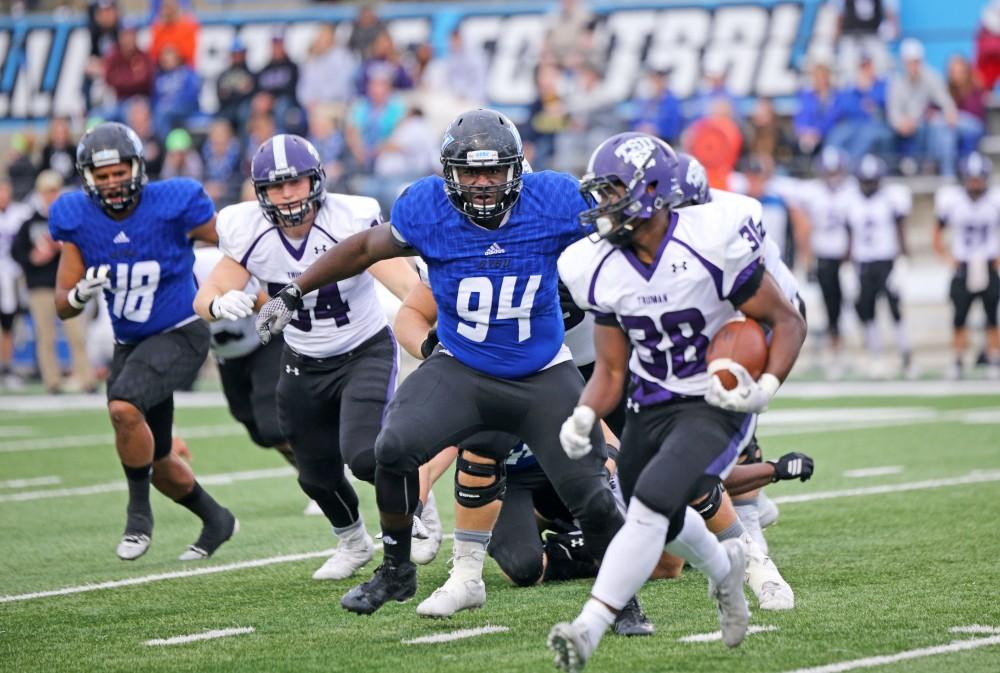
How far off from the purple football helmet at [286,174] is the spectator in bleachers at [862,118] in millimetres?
10381

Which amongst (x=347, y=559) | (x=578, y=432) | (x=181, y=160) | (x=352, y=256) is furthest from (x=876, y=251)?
(x=578, y=432)

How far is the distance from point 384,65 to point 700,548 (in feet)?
44.1

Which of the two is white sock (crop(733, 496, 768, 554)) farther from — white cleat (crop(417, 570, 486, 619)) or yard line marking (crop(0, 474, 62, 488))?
yard line marking (crop(0, 474, 62, 488))

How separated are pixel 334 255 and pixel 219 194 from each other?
1124 cm

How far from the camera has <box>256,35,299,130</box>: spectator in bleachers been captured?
696 inches

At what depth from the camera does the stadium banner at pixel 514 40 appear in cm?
1777

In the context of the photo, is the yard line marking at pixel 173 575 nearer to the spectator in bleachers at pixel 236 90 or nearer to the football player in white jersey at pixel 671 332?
the football player in white jersey at pixel 671 332

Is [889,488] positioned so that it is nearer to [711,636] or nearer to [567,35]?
[711,636]

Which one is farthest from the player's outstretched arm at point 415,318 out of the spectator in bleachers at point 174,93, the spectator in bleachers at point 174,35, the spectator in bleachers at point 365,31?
the spectator in bleachers at point 174,35

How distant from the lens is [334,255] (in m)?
5.52

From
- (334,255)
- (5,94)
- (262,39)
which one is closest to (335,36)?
(262,39)

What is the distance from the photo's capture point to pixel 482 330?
5309mm

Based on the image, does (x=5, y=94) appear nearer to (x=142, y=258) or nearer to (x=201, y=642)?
(x=142, y=258)

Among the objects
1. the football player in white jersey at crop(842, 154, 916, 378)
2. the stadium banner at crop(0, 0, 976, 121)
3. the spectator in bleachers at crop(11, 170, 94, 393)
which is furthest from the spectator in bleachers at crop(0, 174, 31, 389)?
the football player in white jersey at crop(842, 154, 916, 378)
